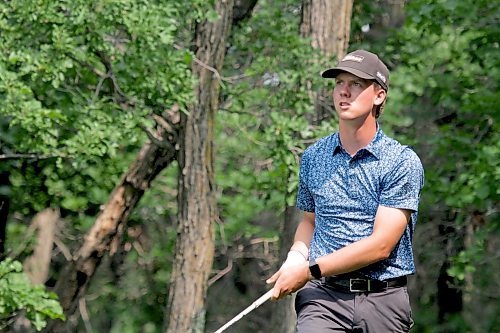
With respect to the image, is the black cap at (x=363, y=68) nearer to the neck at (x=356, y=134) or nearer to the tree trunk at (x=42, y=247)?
the neck at (x=356, y=134)

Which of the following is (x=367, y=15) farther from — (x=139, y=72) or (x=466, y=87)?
(x=139, y=72)

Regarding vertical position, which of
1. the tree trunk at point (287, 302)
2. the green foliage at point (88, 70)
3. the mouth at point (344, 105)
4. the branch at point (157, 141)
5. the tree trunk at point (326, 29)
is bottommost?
the tree trunk at point (287, 302)

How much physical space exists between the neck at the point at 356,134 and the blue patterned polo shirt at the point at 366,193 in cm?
2

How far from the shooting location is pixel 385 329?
3.90 metres

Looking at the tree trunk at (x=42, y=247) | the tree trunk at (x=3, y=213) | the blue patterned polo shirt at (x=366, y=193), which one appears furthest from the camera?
the tree trunk at (x=42, y=247)

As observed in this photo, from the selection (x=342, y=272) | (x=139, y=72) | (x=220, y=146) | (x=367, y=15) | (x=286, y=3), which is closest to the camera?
(x=342, y=272)

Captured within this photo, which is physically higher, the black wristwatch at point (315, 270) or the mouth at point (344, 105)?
the mouth at point (344, 105)

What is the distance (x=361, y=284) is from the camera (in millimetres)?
3900

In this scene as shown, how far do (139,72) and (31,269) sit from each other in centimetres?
477

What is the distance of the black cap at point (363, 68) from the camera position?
3875 mm

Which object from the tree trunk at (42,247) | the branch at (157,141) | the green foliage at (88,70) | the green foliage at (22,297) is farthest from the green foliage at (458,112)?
the tree trunk at (42,247)

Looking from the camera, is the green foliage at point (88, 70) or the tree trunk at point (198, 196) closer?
the green foliage at point (88, 70)

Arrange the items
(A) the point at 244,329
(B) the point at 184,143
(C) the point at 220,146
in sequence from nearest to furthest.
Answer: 1. (B) the point at 184,143
2. (C) the point at 220,146
3. (A) the point at 244,329

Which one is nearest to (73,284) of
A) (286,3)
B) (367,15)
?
(286,3)
